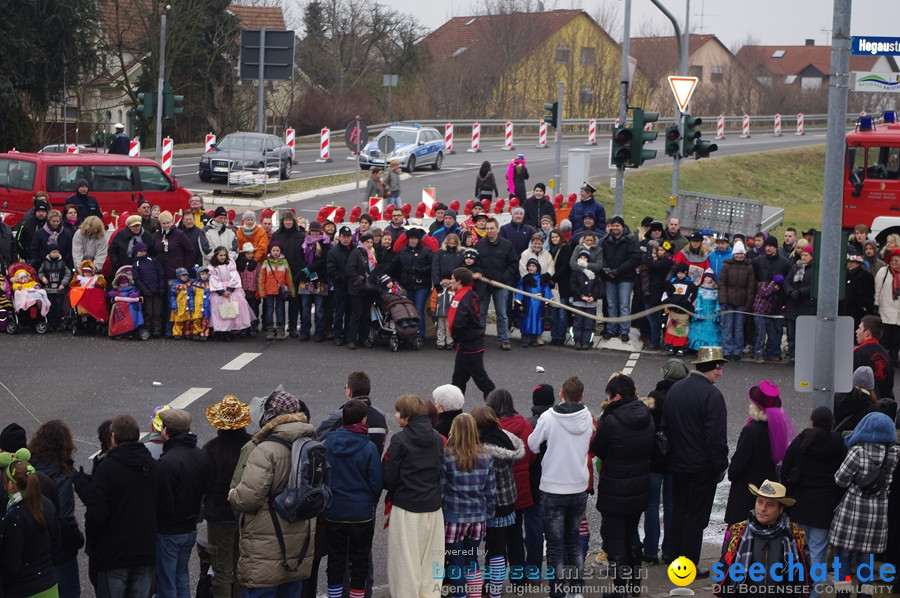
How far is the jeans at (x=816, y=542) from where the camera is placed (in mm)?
8438

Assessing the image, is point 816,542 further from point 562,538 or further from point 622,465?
point 562,538

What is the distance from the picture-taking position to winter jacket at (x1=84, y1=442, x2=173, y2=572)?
7.39m

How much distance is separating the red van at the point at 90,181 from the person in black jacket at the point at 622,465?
575 inches

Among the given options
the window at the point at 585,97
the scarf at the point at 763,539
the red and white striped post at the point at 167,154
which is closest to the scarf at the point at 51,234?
the red and white striped post at the point at 167,154

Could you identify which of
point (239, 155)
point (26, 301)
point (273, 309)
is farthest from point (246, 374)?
point (239, 155)

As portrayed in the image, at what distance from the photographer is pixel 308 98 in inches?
2116

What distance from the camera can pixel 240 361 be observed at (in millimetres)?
15922

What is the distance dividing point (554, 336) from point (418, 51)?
46013 millimetres

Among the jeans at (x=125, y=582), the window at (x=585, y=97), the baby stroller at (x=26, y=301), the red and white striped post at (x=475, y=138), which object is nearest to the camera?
the jeans at (x=125, y=582)

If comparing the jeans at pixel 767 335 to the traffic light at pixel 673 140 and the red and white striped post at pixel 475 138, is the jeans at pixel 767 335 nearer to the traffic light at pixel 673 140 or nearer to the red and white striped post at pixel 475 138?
the traffic light at pixel 673 140

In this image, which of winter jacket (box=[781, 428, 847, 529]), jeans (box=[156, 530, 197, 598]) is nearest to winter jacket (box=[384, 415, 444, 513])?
jeans (box=[156, 530, 197, 598])

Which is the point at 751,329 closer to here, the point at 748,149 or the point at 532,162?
the point at 532,162

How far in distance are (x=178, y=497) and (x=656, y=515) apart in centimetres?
379

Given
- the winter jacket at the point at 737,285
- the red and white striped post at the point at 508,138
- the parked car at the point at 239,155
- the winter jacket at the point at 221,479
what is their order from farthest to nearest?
the red and white striped post at the point at 508,138
the parked car at the point at 239,155
the winter jacket at the point at 737,285
the winter jacket at the point at 221,479
